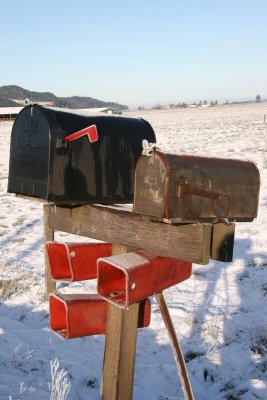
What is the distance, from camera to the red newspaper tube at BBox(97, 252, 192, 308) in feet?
4.67

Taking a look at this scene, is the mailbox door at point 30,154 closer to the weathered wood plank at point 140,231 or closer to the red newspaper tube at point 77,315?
the weathered wood plank at point 140,231

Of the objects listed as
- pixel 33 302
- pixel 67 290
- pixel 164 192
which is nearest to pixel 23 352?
pixel 33 302

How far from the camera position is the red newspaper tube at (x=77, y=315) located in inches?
63.3

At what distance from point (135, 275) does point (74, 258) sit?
45cm

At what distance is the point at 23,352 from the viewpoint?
3.04 meters

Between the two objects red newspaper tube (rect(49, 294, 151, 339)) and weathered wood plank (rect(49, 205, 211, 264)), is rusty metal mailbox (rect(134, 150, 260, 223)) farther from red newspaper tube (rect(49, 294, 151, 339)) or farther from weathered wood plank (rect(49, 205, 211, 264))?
red newspaper tube (rect(49, 294, 151, 339))

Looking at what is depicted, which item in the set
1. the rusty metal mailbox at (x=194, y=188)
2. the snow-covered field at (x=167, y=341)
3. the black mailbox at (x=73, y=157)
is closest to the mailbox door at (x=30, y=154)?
the black mailbox at (x=73, y=157)

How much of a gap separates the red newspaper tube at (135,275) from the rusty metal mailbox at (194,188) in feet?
0.60

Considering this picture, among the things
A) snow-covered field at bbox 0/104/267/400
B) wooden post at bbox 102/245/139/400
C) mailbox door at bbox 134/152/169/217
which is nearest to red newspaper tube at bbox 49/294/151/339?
wooden post at bbox 102/245/139/400

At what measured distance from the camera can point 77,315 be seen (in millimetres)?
1619

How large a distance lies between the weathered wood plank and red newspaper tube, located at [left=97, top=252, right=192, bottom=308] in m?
0.06

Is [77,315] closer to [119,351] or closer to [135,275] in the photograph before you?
[119,351]

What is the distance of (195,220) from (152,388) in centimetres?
172

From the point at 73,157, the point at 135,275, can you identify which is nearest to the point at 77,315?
the point at 135,275
